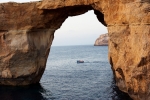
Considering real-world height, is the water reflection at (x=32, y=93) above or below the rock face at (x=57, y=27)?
below

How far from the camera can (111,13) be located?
1989 centimetres

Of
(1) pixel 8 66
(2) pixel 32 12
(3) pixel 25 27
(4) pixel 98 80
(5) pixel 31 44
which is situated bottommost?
(4) pixel 98 80

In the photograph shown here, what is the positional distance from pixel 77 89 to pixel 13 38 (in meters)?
9.13

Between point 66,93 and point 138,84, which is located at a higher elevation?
point 138,84

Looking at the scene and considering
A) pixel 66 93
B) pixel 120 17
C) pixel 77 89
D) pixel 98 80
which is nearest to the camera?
pixel 120 17

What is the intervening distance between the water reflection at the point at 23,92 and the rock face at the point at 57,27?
988mm

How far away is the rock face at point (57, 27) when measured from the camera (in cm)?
1678

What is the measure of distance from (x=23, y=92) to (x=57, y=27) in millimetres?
8681

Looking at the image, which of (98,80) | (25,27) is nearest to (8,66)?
(25,27)

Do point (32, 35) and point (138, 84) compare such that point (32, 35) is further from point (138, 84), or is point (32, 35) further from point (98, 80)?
point (138, 84)

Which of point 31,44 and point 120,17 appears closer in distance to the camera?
point 120,17

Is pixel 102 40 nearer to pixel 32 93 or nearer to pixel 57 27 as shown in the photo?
pixel 57 27

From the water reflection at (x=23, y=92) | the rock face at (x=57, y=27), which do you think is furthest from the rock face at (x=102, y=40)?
the water reflection at (x=23, y=92)

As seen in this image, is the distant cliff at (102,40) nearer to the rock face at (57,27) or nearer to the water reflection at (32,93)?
the rock face at (57,27)
